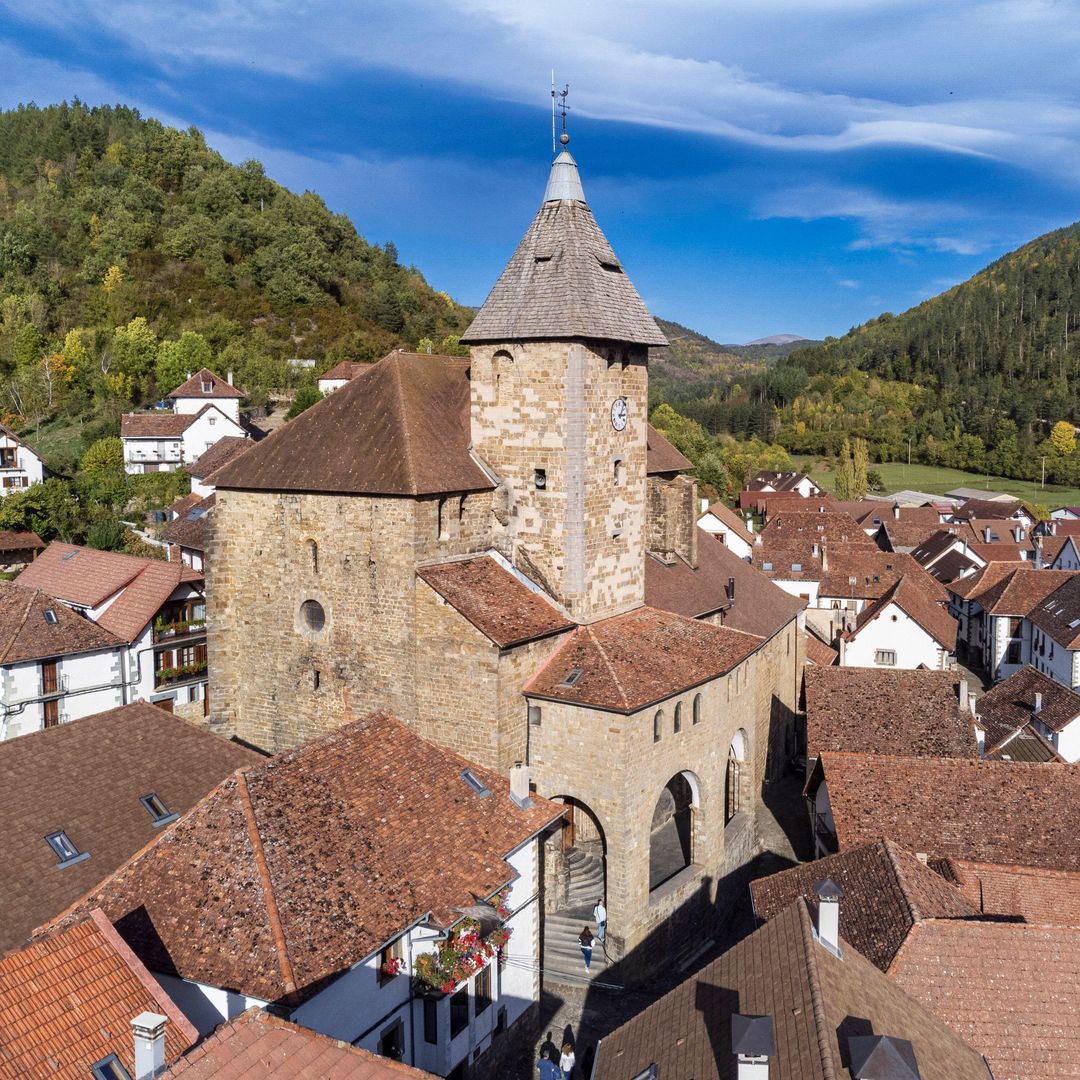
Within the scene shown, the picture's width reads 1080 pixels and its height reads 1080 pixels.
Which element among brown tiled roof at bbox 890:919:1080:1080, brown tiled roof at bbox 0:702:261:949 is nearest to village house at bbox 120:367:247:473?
brown tiled roof at bbox 0:702:261:949

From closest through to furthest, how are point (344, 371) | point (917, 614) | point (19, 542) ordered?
point (917, 614)
point (19, 542)
point (344, 371)

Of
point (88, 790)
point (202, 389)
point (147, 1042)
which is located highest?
point (202, 389)

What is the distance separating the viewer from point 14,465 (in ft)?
186

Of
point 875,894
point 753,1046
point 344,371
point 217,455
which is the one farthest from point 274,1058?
point 344,371

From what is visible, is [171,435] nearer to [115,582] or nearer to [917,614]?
[115,582]

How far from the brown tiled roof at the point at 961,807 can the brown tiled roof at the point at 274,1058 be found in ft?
45.3

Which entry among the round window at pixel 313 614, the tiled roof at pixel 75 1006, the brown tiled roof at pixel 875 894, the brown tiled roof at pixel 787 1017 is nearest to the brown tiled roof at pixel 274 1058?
the tiled roof at pixel 75 1006

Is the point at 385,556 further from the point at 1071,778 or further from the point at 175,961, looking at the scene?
the point at 1071,778

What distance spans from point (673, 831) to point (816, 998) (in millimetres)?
15871

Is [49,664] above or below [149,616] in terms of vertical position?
below

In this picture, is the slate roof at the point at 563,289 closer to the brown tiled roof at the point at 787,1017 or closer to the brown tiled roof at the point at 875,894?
the brown tiled roof at the point at 875,894

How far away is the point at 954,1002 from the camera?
1443 cm

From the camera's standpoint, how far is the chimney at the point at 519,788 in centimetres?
1894

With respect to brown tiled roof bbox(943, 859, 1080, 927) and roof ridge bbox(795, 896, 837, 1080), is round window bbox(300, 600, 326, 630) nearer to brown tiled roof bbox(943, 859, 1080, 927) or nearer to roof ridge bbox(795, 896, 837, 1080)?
roof ridge bbox(795, 896, 837, 1080)
